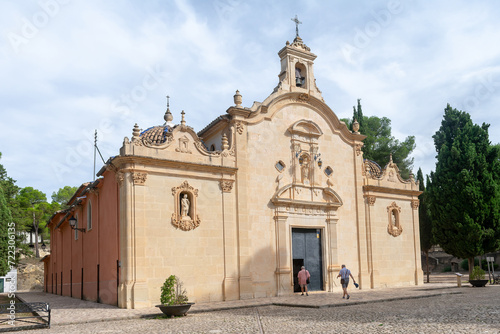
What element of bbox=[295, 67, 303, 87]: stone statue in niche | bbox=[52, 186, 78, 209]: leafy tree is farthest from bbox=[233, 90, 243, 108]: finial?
bbox=[52, 186, 78, 209]: leafy tree

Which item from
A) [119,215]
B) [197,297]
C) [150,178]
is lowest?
[197,297]

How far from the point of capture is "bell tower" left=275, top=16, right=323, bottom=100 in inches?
1004

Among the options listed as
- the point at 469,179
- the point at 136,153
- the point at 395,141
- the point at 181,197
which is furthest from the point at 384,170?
the point at 395,141

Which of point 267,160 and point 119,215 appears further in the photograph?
point 267,160

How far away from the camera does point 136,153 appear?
19.7 metres

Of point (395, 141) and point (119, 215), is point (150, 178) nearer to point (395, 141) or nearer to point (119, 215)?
point (119, 215)

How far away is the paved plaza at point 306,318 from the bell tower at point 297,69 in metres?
11.7

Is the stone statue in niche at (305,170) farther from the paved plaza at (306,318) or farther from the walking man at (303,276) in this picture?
the paved plaza at (306,318)

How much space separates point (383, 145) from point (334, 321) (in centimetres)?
3727

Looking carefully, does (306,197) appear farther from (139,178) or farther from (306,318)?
(306,318)

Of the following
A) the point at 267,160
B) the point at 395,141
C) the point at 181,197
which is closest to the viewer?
the point at 181,197

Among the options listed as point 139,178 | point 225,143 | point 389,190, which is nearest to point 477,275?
point 389,190

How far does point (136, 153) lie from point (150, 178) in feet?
4.12

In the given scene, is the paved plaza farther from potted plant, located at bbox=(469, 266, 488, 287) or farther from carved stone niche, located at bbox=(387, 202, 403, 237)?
carved stone niche, located at bbox=(387, 202, 403, 237)
